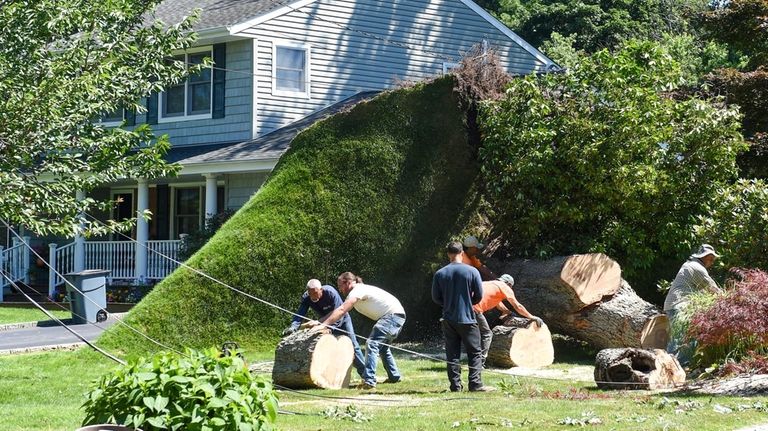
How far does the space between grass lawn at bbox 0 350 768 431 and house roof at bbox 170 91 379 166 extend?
427 inches

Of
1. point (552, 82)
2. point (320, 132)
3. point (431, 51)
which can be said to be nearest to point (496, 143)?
point (552, 82)

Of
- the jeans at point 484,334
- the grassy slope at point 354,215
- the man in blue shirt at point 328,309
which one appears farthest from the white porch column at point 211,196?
the jeans at point 484,334

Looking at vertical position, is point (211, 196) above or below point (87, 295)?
above

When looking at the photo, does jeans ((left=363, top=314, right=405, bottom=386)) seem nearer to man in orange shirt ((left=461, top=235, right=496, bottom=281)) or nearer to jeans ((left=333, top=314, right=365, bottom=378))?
jeans ((left=333, top=314, right=365, bottom=378))

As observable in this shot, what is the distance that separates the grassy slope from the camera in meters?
16.0

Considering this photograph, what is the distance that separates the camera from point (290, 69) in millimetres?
25812

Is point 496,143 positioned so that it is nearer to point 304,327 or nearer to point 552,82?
point 552,82

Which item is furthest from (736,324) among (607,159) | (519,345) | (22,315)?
(22,315)

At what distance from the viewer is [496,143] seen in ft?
56.2

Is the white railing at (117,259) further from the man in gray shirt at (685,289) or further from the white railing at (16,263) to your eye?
the man in gray shirt at (685,289)

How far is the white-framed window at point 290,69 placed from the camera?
25.6 m

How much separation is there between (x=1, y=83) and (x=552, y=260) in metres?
8.46

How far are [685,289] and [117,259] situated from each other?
659 inches

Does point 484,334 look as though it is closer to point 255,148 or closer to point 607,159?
point 607,159
